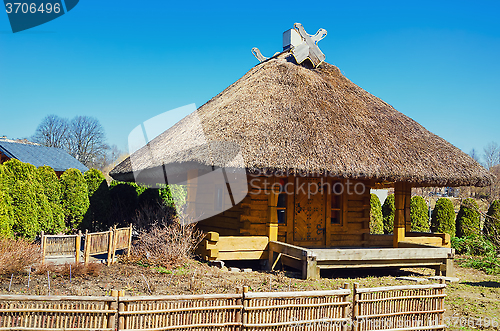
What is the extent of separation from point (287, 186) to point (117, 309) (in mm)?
8211

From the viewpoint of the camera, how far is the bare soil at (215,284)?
7.36m

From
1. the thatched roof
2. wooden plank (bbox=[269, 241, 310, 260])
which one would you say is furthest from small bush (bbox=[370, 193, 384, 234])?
wooden plank (bbox=[269, 241, 310, 260])

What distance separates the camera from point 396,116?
546 inches

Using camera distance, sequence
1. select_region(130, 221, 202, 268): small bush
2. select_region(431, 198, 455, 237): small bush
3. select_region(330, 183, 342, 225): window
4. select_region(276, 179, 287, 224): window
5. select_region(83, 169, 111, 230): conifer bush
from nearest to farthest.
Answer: select_region(130, 221, 202, 268): small bush → select_region(276, 179, 287, 224): window → select_region(330, 183, 342, 225): window → select_region(431, 198, 455, 237): small bush → select_region(83, 169, 111, 230): conifer bush

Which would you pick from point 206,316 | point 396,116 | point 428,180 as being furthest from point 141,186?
point 206,316

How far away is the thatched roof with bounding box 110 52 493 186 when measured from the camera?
34.2 feet

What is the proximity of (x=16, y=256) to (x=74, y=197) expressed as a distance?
8.89 meters

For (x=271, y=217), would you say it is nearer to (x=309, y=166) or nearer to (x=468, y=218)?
(x=309, y=166)

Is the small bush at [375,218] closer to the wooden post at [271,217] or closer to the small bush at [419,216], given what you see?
the small bush at [419,216]

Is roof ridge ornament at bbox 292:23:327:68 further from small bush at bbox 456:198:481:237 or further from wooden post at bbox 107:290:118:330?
wooden post at bbox 107:290:118:330

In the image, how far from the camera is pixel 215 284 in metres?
8.63

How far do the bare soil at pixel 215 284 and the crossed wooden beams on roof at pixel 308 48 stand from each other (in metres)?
7.71

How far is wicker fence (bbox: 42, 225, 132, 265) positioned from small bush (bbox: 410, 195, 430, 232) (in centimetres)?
1300

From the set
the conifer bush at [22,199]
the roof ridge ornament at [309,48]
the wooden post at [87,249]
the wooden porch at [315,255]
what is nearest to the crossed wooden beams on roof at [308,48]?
the roof ridge ornament at [309,48]
